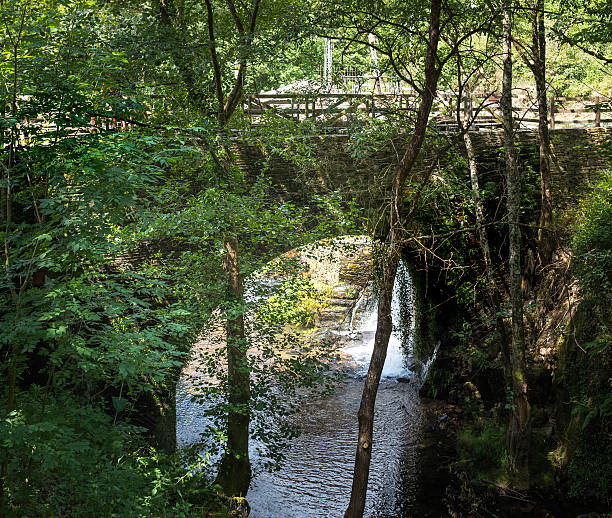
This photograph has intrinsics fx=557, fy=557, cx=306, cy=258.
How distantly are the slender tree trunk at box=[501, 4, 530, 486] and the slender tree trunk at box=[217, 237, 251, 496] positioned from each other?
11.9ft

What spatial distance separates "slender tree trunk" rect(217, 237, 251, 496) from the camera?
23.6ft

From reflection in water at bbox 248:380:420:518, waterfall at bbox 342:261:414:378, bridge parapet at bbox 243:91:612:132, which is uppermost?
bridge parapet at bbox 243:91:612:132

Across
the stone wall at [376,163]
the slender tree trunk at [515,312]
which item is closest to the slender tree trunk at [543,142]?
the slender tree trunk at [515,312]

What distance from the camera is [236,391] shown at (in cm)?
727

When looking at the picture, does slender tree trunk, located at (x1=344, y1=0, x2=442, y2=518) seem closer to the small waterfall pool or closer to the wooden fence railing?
the wooden fence railing

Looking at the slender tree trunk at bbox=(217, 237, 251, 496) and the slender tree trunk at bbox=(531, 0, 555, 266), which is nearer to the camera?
Answer: the slender tree trunk at bbox=(217, 237, 251, 496)

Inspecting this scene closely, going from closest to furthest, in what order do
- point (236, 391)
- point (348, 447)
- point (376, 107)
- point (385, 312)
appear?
point (385, 312), point (236, 391), point (376, 107), point (348, 447)

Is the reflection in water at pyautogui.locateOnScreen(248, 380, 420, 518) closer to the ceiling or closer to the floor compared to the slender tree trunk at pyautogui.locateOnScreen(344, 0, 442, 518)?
closer to the floor

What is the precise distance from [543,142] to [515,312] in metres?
3.01

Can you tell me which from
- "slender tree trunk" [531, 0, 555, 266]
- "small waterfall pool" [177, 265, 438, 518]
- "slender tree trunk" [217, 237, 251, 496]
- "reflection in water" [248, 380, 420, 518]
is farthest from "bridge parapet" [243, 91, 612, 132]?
"reflection in water" [248, 380, 420, 518]

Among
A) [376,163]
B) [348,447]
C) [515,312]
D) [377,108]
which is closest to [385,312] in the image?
[515,312]

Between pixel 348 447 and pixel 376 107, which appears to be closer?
pixel 376 107

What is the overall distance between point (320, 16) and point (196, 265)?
3599 mm

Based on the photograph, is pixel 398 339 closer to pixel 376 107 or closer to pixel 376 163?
pixel 376 163
